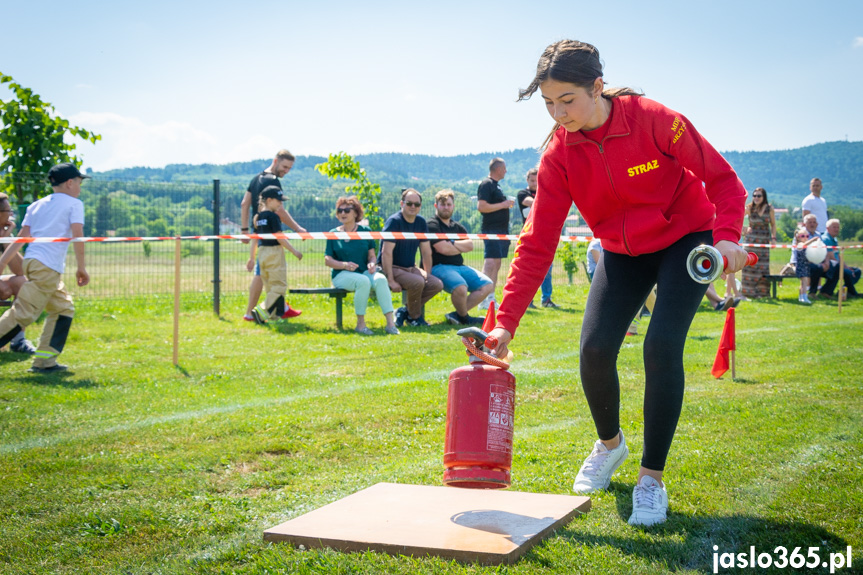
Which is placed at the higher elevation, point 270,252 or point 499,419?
point 270,252

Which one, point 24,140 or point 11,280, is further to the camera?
point 24,140

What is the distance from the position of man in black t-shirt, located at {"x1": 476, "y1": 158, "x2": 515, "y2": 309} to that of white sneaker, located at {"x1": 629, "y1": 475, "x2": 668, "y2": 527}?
940 centimetres

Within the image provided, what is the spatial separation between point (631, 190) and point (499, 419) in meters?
1.13

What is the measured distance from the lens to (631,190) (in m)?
3.42

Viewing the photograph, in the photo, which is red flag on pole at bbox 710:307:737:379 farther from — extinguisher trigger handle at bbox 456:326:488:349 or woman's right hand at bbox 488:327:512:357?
extinguisher trigger handle at bbox 456:326:488:349

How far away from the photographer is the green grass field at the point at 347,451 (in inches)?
121

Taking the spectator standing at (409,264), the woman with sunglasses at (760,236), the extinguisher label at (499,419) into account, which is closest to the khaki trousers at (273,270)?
the spectator standing at (409,264)

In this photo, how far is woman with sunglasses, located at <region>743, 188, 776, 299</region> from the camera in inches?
656

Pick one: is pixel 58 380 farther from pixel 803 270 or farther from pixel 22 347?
pixel 803 270

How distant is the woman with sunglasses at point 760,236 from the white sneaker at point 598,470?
45.9 ft

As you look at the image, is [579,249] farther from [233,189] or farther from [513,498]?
[513,498]

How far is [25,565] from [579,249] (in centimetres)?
1860

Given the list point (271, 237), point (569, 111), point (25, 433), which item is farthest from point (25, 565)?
point (271, 237)

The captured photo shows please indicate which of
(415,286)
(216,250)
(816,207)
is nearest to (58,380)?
(415,286)
